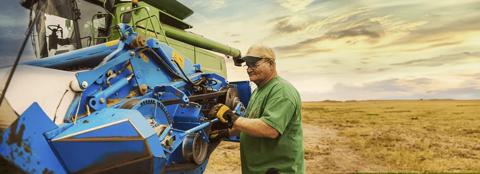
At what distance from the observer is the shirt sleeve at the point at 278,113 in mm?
3002

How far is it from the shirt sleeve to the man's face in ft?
0.85

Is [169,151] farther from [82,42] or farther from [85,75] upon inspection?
[82,42]

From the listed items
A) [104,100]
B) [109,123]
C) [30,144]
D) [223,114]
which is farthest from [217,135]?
[30,144]

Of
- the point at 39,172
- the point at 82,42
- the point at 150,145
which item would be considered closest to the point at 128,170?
the point at 150,145

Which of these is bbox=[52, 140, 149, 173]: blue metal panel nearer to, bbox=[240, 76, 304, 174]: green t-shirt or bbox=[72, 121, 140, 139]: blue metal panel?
bbox=[72, 121, 140, 139]: blue metal panel

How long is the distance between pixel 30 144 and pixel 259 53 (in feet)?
5.61

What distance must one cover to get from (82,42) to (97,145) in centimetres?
384

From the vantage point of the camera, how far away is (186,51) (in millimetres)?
7613

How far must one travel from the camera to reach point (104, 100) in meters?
3.43

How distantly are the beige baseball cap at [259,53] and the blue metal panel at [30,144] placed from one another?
151 cm

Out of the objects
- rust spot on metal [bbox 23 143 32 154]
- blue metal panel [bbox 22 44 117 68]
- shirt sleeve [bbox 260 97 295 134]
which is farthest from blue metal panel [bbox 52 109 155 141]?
blue metal panel [bbox 22 44 117 68]

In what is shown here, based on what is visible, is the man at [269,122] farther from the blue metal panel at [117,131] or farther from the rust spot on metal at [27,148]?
the rust spot on metal at [27,148]

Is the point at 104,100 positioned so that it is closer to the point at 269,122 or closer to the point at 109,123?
the point at 109,123

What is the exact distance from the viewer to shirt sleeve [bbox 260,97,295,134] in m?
3.00
